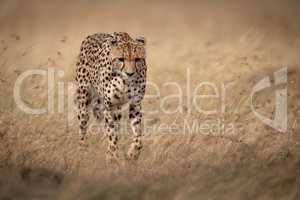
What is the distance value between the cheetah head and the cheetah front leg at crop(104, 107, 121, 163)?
1.87ft

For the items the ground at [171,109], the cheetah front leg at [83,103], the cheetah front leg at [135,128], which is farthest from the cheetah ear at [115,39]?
the ground at [171,109]

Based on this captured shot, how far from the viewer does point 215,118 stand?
8164mm

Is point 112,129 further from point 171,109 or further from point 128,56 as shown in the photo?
point 171,109

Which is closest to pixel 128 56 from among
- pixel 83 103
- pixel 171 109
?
pixel 83 103

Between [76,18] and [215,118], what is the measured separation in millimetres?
5961

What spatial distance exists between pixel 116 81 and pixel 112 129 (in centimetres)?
52

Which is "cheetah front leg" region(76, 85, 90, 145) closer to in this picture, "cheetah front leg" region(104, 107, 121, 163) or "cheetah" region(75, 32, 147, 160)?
"cheetah" region(75, 32, 147, 160)

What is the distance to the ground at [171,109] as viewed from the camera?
19.2ft

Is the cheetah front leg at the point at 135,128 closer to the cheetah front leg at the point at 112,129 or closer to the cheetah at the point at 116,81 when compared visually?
the cheetah at the point at 116,81

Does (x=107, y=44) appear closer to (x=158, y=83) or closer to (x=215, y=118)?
(x=215, y=118)

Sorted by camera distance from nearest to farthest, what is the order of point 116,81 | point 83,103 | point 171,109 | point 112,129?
point 116,81
point 112,129
point 83,103
point 171,109

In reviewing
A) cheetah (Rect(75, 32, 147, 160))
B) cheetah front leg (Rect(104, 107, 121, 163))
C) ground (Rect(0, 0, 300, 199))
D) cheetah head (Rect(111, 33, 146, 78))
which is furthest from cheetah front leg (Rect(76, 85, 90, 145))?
cheetah head (Rect(111, 33, 146, 78))

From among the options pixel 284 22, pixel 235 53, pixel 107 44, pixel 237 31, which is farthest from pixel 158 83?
pixel 284 22

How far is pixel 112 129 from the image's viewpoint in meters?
7.51
